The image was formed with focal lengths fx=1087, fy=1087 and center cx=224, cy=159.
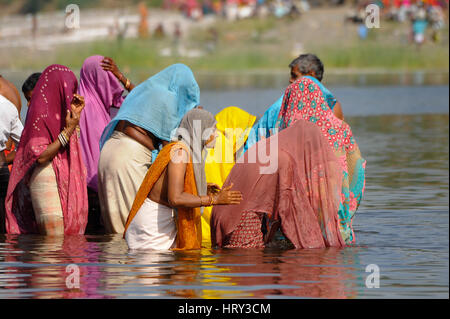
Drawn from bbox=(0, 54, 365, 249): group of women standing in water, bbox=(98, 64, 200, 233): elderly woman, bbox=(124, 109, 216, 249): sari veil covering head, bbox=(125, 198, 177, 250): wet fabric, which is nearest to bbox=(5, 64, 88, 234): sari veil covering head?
bbox=(0, 54, 365, 249): group of women standing in water

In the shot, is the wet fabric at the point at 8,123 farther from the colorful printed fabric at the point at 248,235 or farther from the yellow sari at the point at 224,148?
the colorful printed fabric at the point at 248,235

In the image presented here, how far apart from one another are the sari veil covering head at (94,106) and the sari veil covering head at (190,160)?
202 cm

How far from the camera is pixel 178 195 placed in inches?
303

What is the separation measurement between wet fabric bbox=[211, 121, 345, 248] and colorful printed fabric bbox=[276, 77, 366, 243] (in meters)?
0.40

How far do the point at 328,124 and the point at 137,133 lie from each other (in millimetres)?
1637

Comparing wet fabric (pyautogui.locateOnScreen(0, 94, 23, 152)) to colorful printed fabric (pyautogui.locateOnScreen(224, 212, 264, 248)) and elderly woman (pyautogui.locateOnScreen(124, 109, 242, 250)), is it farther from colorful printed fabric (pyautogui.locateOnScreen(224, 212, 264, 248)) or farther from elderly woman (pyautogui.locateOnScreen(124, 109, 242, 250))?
colorful printed fabric (pyautogui.locateOnScreen(224, 212, 264, 248))

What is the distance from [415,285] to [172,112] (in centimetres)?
292

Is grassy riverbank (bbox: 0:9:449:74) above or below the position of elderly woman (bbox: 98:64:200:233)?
above

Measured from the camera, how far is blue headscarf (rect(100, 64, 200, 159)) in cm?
916

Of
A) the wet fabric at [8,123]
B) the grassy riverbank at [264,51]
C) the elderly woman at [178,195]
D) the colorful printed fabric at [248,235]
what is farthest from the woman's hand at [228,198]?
the grassy riverbank at [264,51]

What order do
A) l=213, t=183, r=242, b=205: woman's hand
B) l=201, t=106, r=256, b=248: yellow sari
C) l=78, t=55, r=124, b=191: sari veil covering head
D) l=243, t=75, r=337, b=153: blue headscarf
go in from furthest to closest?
1. l=78, t=55, r=124, b=191: sari veil covering head
2. l=243, t=75, r=337, b=153: blue headscarf
3. l=201, t=106, r=256, b=248: yellow sari
4. l=213, t=183, r=242, b=205: woman's hand

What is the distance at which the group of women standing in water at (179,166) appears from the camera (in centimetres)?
796

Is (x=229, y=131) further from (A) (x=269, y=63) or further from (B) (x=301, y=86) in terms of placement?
(A) (x=269, y=63)

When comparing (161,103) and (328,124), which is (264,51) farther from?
(328,124)
